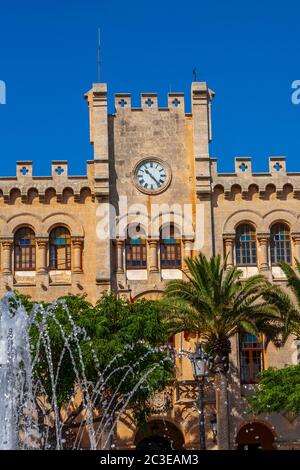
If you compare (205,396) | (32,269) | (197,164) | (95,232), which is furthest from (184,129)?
(205,396)

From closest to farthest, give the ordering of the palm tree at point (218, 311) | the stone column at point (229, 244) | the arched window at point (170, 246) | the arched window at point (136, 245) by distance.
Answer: the palm tree at point (218, 311)
the stone column at point (229, 244)
the arched window at point (136, 245)
the arched window at point (170, 246)

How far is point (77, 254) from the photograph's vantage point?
4325 centimetres

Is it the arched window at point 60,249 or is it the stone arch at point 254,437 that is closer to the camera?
the stone arch at point 254,437

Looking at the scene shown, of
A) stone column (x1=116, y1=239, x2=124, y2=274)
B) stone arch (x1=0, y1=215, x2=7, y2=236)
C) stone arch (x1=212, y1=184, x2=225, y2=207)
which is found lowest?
stone column (x1=116, y1=239, x2=124, y2=274)

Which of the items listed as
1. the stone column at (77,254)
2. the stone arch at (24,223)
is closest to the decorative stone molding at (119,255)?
the stone column at (77,254)

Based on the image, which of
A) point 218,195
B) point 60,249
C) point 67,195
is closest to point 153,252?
point 218,195

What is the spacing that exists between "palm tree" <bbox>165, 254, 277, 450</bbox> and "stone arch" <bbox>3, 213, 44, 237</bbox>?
9258 millimetres

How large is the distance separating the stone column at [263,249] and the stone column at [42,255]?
9.84 meters

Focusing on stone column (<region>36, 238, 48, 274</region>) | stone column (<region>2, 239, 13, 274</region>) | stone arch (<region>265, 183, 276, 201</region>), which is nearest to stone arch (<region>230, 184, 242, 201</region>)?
stone arch (<region>265, 183, 276, 201</region>)

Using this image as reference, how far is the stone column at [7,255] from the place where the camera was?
141 ft

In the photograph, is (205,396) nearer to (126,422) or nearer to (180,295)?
(126,422)

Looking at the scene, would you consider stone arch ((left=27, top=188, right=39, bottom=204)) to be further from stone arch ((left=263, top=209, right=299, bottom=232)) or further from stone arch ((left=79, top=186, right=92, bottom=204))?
→ stone arch ((left=263, top=209, right=299, bottom=232))

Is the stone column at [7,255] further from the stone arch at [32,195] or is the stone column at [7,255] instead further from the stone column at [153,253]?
the stone column at [153,253]

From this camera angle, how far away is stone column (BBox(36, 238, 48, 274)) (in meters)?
43.1
